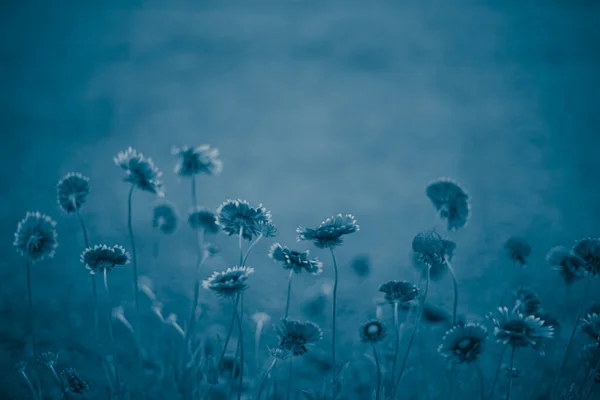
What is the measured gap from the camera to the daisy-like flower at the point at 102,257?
40.9 inches

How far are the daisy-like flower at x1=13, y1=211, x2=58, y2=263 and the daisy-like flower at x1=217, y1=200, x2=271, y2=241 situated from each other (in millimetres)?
548

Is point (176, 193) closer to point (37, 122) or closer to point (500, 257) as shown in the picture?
point (37, 122)

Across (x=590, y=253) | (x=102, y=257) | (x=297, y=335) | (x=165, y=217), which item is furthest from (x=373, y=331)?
(x=165, y=217)

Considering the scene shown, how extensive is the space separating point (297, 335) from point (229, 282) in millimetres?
232

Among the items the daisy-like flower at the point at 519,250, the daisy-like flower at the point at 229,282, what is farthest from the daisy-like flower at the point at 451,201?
the daisy-like flower at the point at 229,282

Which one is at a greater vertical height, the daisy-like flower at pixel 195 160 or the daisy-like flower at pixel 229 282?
the daisy-like flower at pixel 195 160

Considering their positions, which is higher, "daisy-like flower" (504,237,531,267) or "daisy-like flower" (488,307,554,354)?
"daisy-like flower" (504,237,531,267)

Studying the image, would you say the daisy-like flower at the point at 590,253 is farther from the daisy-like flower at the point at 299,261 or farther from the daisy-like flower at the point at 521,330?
the daisy-like flower at the point at 299,261

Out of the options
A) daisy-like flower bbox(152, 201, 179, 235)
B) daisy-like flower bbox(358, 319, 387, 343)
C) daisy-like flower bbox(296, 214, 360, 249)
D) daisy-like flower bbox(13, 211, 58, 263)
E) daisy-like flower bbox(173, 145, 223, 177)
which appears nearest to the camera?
daisy-like flower bbox(296, 214, 360, 249)

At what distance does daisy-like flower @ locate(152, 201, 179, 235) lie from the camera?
1.62 meters

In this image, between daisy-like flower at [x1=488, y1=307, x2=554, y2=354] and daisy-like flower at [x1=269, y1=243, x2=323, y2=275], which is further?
daisy-like flower at [x1=269, y1=243, x2=323, y2=275]

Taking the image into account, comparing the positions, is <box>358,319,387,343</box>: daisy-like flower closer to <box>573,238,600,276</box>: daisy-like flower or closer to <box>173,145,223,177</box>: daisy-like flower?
<box>573,238,600,276</box>: daisy-like flower

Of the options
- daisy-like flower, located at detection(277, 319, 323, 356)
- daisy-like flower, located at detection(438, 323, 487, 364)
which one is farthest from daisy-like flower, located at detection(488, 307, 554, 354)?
daisy-like flower, located at detection(277, 319, 323, 356)

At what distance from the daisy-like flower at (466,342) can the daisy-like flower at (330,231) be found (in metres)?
0.35
